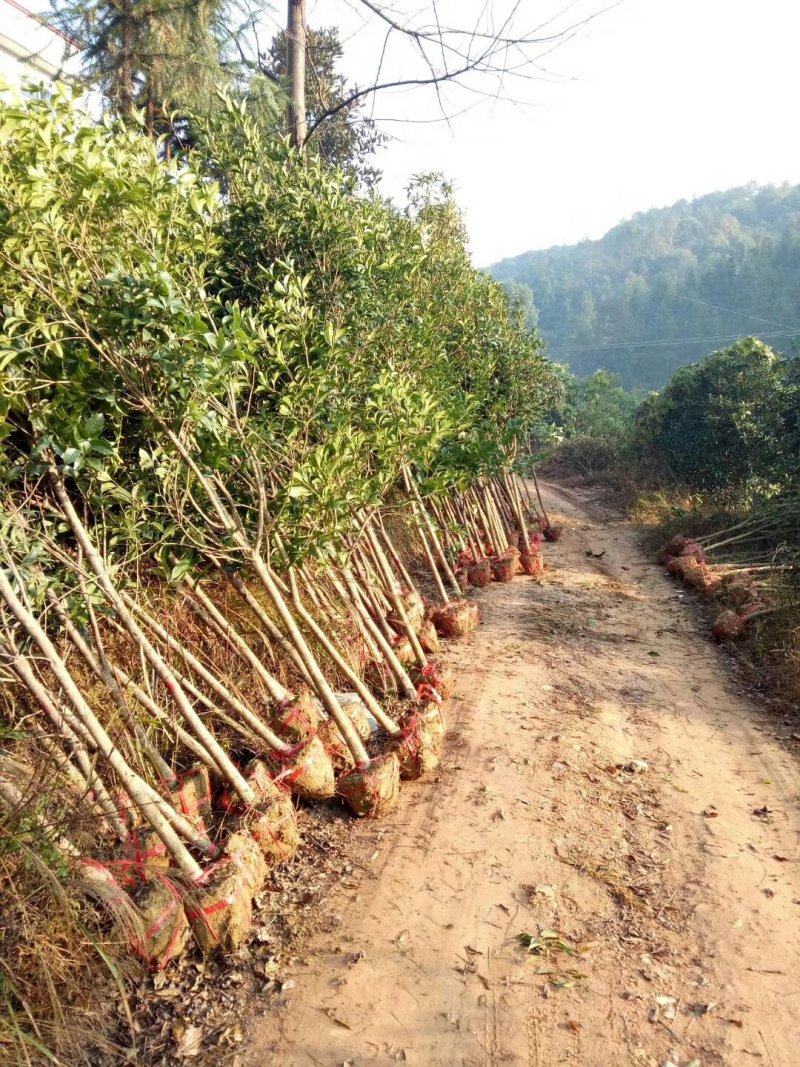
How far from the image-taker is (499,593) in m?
9.69

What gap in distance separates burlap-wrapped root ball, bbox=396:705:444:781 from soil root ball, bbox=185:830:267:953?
1604 mm

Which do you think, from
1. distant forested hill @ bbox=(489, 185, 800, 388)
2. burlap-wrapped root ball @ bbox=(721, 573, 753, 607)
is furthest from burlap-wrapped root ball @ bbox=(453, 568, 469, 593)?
distant forested hill @ bbox=(489, 185, 800, 388)

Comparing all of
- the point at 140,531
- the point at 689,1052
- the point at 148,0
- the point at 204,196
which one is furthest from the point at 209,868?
the point at 148,0

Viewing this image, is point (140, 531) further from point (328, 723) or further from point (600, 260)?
point (600, 260)

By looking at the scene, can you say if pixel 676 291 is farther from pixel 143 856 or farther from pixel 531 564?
pixel 143 856

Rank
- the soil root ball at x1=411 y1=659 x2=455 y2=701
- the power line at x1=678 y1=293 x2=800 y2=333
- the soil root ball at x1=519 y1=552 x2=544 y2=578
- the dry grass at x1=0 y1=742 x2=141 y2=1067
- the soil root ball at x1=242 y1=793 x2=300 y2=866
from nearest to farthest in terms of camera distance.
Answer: the dry grass at x1=0 y1=742 x2=141 y2=1067, the soil root ball at x1=242 y1=793 x2=300 y2=866, the soil root ball at x1=411 y1=659 x2=455 y2=701, the soil root ball at x1=519 y1=552 x2=544 y2=578, the power line at x1=678 y1=293 x2=800 y2=333

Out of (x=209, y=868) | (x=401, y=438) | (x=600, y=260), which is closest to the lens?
(x=209, y=868)

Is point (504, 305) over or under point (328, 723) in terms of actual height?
over

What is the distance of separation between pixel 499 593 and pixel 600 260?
94.0m

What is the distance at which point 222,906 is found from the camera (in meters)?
3.22

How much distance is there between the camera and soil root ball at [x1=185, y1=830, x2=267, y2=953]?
3.20m

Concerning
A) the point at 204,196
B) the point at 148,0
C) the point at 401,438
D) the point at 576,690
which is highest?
the point at 148,0

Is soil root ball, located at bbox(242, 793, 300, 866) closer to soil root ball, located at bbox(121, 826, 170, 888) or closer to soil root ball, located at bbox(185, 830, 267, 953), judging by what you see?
soil root ball, located at bbox(185, 830, 267, 953)

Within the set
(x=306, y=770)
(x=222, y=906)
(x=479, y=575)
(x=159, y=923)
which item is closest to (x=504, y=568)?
(x=479, y=575)
